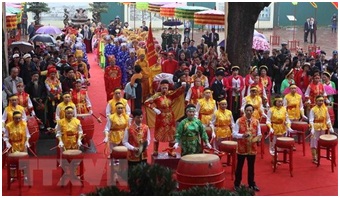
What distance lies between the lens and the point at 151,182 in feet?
21.9

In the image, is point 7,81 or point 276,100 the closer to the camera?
point 276,100

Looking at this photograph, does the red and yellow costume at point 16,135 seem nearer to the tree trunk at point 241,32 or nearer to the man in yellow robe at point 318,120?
the man in yellow robe at point 318,120

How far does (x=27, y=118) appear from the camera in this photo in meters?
10.5

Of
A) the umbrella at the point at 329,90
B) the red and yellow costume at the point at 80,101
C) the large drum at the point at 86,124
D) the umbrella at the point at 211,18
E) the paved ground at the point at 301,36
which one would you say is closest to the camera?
the large drum at the point at 86,124

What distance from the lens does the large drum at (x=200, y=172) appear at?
8.23 meters

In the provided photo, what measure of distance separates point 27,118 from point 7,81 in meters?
1.83

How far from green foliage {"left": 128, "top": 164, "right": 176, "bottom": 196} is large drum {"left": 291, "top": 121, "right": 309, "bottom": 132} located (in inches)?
206

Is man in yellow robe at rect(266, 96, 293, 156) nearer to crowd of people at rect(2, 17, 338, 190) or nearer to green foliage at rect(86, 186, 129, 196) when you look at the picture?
crowd of people at rect(2, 17, 338, 190)

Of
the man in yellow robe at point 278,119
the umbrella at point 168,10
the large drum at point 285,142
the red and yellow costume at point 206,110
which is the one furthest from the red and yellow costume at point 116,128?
the umbrella at point 168,10

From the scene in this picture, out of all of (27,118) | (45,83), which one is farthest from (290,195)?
(45,83)

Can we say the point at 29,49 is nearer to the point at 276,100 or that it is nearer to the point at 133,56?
the point at 133,56

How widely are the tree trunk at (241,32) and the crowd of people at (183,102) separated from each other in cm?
33

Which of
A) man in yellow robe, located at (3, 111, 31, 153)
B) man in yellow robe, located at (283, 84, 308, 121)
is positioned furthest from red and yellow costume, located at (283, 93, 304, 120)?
man in yellow robe, located at (3, 111, 31, 153)

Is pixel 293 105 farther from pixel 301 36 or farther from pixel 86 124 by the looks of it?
pixel 301 36
